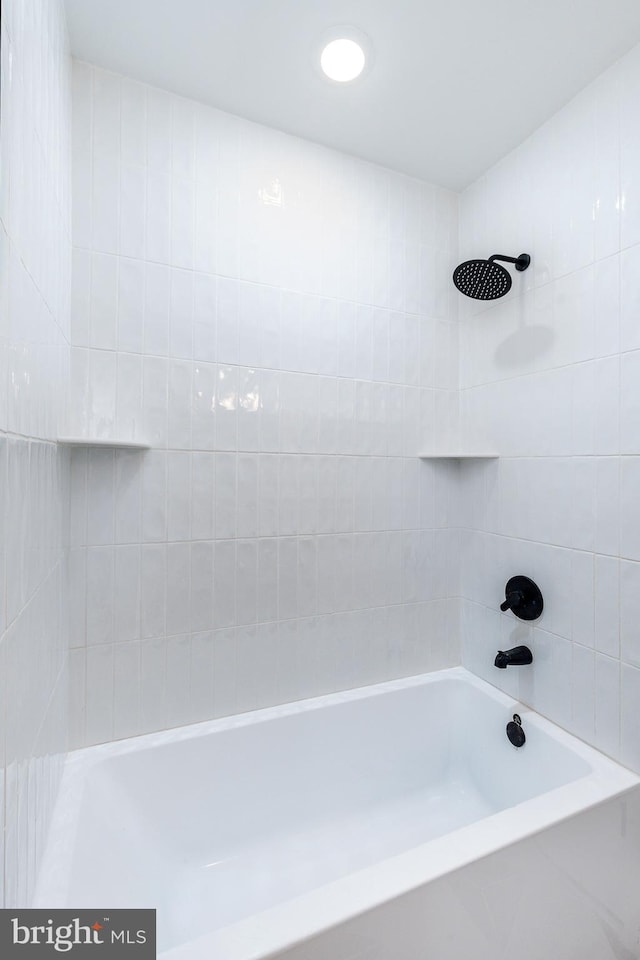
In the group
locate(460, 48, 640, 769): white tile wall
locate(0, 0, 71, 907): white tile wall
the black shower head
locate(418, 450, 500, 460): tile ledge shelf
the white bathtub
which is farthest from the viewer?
locate(418, 450, 500, 460): tile ledge shelf

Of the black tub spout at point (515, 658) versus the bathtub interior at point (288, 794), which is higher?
the black tub spout at point (515, 658)

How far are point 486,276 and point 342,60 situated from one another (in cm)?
76

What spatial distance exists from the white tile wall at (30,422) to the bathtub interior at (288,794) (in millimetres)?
246

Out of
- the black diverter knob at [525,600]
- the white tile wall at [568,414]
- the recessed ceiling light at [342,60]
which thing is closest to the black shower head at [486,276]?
the white tile wall at [568,414]

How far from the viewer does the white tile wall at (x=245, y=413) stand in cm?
137

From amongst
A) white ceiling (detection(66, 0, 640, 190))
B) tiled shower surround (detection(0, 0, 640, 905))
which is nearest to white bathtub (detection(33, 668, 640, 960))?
tiled shower surround (detection(0, 0, 640, 905))

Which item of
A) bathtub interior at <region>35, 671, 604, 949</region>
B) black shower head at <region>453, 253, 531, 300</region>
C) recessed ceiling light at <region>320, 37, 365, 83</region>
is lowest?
bathtub interior at <region>35, 671, 604, 949</region>

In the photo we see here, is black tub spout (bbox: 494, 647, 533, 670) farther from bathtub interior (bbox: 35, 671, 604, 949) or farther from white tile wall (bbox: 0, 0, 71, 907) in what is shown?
white tile wall (bbox: 0, 0, 71, 907)

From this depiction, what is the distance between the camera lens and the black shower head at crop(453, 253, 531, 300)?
1508 mm

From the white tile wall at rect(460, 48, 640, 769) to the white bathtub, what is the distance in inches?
7.9

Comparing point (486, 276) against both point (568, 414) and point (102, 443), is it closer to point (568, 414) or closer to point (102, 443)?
point (568, 414)

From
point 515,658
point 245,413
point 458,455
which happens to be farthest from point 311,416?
point 515,658

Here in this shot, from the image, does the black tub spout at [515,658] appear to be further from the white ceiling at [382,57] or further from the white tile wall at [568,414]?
the white ceiling at [382,57]

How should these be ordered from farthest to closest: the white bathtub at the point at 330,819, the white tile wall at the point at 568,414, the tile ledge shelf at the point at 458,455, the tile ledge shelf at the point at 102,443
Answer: the tile ledge shelf at the point at 458,455, the white tile wall at the point at 568,414, the tile ledge shelf at the point at 102,443, the white bathtub at the point at 330,819
